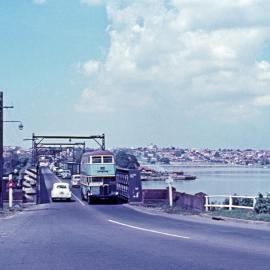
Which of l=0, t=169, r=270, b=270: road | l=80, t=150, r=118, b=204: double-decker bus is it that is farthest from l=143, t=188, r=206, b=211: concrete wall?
l=0, t=169, r=270, b=270: road

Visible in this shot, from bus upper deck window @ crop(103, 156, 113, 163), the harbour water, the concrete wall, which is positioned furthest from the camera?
the harbour water

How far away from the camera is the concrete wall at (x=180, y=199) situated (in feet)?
137

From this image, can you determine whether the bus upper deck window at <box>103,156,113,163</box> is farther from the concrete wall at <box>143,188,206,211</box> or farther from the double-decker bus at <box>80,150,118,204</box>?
the concrete wall at <box>143,188,206,211</box>

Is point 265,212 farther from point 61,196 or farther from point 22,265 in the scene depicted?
point 61,196

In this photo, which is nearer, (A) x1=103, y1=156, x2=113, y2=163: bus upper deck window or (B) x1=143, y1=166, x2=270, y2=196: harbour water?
(A) x1=103, y1=156, x2=113, y2=163: bus upper deck window

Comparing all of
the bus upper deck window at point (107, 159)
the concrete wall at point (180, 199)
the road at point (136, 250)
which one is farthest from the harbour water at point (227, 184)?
the road at point (136, 250)

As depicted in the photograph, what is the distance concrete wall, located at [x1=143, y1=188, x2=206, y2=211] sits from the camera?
41.9 meters

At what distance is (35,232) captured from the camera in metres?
23.0

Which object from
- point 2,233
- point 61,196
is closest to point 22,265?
point 2,233

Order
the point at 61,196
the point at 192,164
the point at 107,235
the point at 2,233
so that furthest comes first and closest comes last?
the point at 192,164 < the point at 61,196 < the point at 2,233 < the point at 107,235

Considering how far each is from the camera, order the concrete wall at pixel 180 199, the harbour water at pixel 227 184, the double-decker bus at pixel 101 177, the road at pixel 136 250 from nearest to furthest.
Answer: the road at pixel 136 250 → the concrete wall at pixel 180 199 → the double-decker bus at pixel 101 177 → the harbour water at pixel 227 184

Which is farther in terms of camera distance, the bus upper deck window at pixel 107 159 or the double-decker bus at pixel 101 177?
Result: the bus upper deck window at pixel 107 159

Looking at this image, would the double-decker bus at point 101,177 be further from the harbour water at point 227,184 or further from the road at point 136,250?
the road at point 136,250

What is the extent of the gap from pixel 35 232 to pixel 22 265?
393 inches
